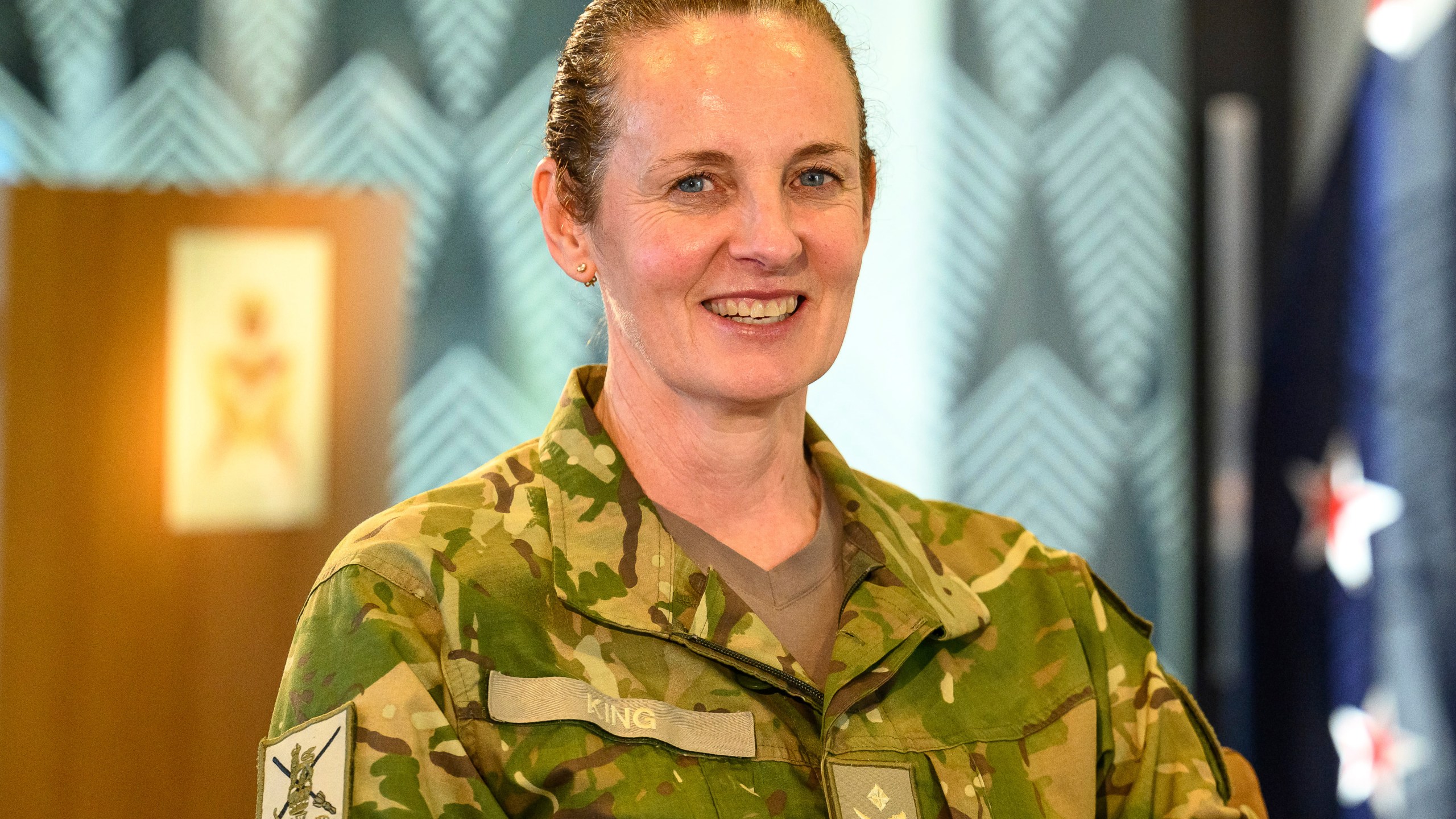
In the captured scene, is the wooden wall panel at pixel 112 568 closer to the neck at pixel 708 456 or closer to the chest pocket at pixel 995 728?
the neck at pixel 708 456

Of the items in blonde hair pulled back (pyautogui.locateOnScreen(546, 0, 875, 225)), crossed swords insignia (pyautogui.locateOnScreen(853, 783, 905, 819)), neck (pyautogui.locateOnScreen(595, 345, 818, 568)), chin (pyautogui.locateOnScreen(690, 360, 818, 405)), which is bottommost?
crossed swords insignia (pyautogui.locateOnScreen(853, 783, 905, 819))

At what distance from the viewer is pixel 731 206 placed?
4.29ft

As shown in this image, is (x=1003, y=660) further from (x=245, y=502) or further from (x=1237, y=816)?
(x=245, y=502)

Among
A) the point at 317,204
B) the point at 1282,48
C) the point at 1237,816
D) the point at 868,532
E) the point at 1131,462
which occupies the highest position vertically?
the point at 1282,48

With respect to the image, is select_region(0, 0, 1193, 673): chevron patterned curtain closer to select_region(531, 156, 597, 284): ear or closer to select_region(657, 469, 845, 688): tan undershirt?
select_region(531, 156, 597, 284): ear

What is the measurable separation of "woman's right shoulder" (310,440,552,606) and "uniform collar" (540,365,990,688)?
0.02 metres

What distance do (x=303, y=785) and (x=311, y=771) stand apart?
1 cm

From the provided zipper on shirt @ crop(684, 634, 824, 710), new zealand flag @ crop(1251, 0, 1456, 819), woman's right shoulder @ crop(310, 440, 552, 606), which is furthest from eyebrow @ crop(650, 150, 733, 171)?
new zealand flag @ crop(1251, 0, 1456, 819)

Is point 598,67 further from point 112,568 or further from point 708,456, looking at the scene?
point 112,568

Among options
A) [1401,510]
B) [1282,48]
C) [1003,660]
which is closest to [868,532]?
[1003,660]

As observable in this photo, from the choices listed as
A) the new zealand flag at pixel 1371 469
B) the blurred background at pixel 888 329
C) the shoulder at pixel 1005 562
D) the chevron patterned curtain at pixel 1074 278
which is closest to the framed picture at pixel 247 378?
the blurred background at pixel 888 329

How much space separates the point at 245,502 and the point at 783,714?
186 cm

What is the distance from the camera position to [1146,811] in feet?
4.47

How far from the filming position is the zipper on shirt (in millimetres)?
1249
